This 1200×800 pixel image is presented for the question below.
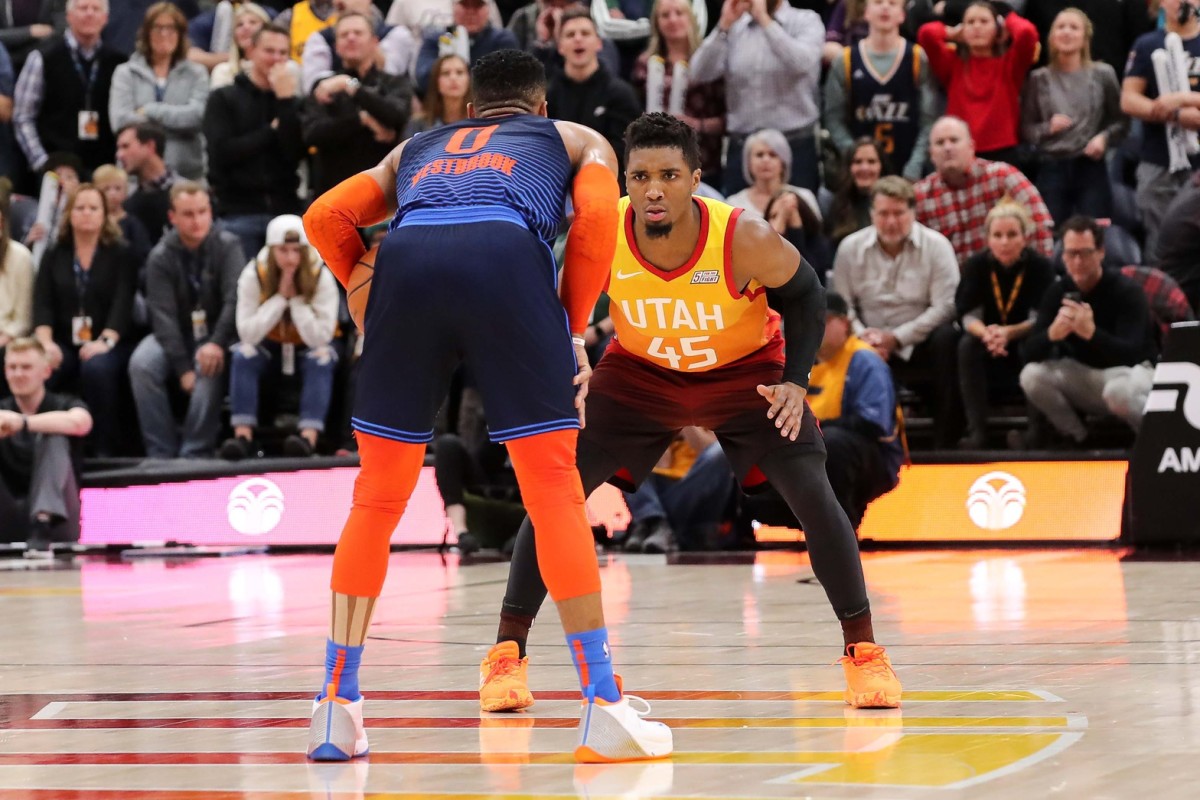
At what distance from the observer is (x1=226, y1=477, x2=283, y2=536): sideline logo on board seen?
472 inches

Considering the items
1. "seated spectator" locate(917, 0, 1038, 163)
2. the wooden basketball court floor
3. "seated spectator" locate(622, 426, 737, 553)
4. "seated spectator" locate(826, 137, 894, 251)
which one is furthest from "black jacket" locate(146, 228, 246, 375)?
"seated spectator" locate(917, 0, 1038, 163)

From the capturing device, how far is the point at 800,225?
468 inches

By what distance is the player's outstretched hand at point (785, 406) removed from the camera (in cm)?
518

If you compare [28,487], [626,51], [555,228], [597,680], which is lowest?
[28,487]

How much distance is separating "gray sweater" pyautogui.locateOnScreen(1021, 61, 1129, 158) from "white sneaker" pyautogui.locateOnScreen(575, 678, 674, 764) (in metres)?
9.21

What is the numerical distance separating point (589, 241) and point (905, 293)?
7.49m

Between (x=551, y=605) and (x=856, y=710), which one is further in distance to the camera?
(x=551, y=605)

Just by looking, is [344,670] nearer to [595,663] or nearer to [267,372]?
[595,663]

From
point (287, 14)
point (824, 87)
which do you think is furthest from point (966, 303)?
point (287, 14)

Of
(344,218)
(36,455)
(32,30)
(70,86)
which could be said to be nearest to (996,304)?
(36,455)

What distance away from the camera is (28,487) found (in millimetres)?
12352

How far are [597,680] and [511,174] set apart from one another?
1.35m

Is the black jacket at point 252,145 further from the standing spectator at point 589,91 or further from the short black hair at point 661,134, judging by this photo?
the short black hair at point 661,134

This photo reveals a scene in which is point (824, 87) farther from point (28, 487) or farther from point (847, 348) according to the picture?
point (28, 487)
